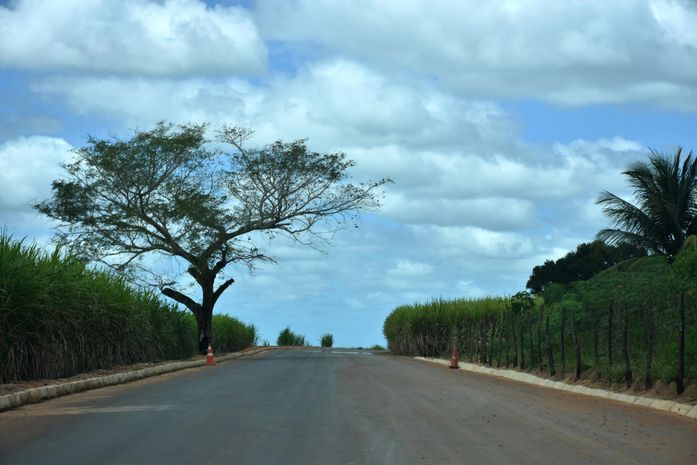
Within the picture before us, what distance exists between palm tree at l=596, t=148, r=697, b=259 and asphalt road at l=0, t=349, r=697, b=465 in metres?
17.8

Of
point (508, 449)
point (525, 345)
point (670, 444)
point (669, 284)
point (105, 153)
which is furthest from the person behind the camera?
point (105, 153)

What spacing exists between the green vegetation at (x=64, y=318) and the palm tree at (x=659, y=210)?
18.2 metres

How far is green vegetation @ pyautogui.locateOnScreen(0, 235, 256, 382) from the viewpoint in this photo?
17859mm

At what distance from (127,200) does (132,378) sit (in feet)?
68.0

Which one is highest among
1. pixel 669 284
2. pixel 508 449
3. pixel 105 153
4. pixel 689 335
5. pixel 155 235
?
pixel 105 153

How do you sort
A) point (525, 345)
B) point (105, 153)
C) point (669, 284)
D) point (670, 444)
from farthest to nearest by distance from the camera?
point (105, 153), point (525, 345), point (669, 284), point (670, 444)

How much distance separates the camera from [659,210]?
3425 centimetres

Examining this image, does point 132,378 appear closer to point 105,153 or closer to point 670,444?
point 670,444

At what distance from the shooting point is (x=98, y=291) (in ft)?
77.7

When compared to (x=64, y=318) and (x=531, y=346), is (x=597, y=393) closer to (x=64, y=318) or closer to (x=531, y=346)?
(x=531, y=346)

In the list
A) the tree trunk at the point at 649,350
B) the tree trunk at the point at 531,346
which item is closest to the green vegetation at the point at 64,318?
the tree trunk at the point at 531,346

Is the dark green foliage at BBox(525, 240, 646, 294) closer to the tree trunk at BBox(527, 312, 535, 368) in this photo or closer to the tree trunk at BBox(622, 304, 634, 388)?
the tree trunk at BBox(527, 312, 535, 368)

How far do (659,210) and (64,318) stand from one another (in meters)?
23.4

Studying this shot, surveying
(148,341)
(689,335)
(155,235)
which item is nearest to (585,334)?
(689,335)
